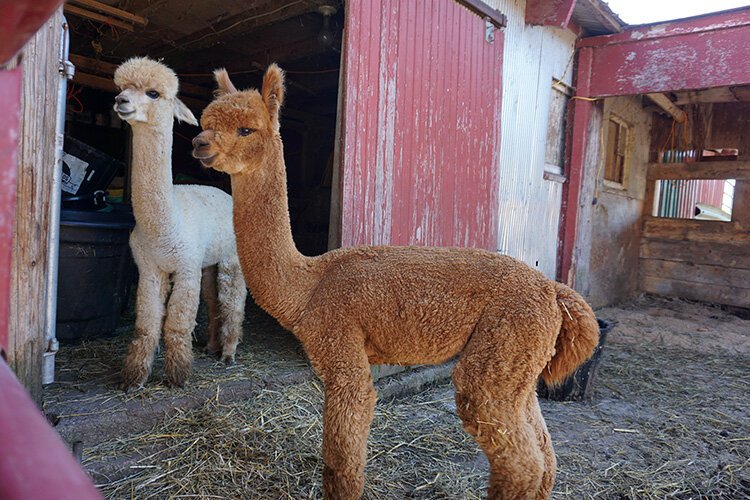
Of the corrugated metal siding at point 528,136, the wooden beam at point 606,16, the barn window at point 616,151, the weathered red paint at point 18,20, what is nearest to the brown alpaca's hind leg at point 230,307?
the corrugated metal siding at point 528,136

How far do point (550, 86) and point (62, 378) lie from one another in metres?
7.17

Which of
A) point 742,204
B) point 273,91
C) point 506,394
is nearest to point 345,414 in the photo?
point 506,394

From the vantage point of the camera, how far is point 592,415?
173 inches

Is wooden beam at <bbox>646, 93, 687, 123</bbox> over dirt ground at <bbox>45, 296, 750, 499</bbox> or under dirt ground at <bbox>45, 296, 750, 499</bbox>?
over

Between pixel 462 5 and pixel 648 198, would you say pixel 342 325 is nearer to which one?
pixel 462 5

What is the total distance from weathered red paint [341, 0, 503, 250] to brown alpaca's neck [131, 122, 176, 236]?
1.39 meters

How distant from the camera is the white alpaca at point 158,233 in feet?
11.4

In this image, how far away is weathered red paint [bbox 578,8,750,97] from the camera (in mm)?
6430

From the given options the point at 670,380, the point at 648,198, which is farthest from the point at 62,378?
the point at 648,198

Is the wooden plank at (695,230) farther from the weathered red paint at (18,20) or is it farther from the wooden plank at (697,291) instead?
the weathered red paint at (18,20)

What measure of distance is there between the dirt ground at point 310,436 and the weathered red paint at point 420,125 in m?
1.51

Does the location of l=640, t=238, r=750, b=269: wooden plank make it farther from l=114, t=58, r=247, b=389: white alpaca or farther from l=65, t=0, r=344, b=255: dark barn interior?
l=114, t=58, r=247, b=389: white alpaca

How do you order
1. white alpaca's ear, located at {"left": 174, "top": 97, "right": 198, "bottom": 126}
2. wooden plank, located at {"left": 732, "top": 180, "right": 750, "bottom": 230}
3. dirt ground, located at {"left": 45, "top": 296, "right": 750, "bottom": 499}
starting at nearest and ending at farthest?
dirt ground, located at {"left": 45, "top": 296, "right": 750, "bottom": 499} → white alpaca's ear, located at {"left": 174, "top": 97, "right": 198, "bottom": 126} → wooden plank, located at {"left": 732, "top": 180, "right": 750, "bottom": 230}

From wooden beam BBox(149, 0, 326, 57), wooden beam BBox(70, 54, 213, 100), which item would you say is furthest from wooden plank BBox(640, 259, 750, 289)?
wooden beam BBox(70, 54, 213, 100)
